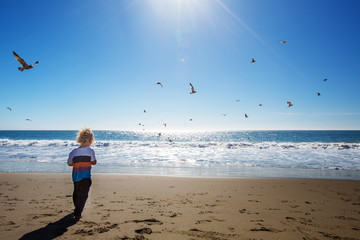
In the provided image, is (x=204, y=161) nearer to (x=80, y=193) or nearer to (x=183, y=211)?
(x=183, y=211)

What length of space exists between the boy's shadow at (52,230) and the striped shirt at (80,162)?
2.52ft

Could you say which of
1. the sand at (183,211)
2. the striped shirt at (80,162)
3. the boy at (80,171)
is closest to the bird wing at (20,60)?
the sand at (183,211)

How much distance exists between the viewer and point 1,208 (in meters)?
4.81

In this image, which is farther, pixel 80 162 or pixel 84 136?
pixel 84 136

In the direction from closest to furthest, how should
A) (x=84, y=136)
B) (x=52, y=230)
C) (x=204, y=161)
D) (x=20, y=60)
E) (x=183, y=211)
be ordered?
(x=52, y=230)
(x=84, y=136)
(x=183, y=211)
(x=20, y=60)
(x=204, y=161)

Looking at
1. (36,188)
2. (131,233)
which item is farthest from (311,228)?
(36,188)

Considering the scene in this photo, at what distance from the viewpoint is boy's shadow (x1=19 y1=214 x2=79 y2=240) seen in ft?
10.9

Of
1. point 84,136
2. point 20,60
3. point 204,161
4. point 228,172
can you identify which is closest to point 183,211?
point 84,136

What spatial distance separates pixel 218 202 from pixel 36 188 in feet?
20.2

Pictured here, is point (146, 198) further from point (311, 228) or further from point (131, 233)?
point (311, 228)

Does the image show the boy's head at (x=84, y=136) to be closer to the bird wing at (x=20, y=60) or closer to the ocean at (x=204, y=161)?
the bird wing at (x=20, y=60)

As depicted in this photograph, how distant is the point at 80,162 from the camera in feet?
13.3

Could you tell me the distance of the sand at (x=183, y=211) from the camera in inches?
141

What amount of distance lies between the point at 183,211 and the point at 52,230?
101 inches
